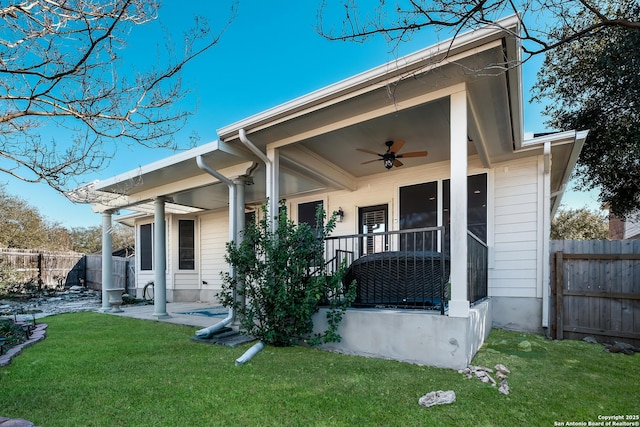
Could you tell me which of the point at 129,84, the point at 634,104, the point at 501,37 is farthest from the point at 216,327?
the point at 634,104

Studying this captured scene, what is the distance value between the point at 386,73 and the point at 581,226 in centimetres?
1960

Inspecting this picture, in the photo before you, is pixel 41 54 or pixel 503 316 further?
pixel 503 316

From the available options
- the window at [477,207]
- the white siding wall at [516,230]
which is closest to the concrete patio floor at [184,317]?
the window at [477,207]

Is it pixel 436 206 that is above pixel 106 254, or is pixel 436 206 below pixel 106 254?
above

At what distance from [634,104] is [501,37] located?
5.82 meters

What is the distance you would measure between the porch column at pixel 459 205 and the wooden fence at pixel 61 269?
1139 cm

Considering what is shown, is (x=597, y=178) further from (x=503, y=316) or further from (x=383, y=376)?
(x=383, y=376)

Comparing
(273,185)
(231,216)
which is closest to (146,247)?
(231,216)

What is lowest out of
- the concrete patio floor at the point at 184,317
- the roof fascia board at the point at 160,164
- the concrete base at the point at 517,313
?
the concrete patio floor at the point at 184,317

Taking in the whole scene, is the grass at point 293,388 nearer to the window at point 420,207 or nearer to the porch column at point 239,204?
the porch column at point 239,204

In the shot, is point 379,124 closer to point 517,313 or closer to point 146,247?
point 517,313

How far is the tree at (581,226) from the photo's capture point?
17.5m

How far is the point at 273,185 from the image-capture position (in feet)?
15.9

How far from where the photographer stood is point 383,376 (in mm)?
3131
